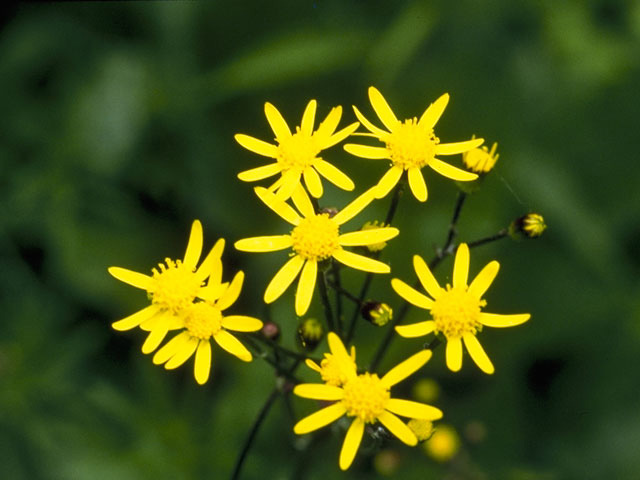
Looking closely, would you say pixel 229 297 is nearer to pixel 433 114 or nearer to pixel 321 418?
pixel 321 418

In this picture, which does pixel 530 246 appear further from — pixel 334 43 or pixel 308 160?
pixel 308 160

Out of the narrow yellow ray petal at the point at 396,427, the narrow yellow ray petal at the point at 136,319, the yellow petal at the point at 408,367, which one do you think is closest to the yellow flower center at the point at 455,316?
the yellow petal at the point at 408,367

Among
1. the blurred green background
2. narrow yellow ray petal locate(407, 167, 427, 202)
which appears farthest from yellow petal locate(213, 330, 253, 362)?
the blurred green background

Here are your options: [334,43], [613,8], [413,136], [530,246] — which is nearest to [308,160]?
[413,136]

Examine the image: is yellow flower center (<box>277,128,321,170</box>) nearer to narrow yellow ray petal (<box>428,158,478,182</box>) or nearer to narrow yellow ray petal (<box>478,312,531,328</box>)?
narrow yellow ray petal (<box>428,158,478,182</box>)

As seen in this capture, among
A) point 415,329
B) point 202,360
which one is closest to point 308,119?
point 415,329

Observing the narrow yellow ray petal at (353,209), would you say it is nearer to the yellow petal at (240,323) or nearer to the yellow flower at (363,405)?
the yellow petal at (240,323)
